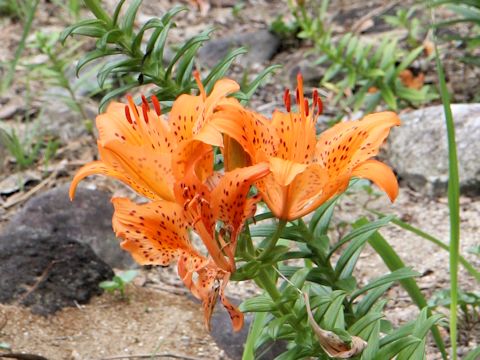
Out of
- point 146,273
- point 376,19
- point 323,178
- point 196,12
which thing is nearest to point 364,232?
point 323,178

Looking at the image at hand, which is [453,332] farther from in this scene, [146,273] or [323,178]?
[146,273]

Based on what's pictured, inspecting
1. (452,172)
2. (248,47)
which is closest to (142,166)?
(452,172)

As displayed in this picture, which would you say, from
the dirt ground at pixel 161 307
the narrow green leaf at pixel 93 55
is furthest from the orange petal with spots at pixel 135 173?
the dirt ground at pixel 161 307

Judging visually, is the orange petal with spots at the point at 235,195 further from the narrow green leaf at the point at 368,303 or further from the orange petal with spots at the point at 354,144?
the narrow green leaf at the point at 368,303

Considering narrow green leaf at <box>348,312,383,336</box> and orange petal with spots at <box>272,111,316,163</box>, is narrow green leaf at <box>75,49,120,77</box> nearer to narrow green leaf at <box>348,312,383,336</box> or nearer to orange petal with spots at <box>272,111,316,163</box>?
orange petal with spots at <box>272,111,316,163</box>

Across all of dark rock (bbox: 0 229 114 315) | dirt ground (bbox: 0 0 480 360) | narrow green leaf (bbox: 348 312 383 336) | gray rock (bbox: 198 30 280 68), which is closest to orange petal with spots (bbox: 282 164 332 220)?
narrow green leaf (bbox: 348 312 383 336)

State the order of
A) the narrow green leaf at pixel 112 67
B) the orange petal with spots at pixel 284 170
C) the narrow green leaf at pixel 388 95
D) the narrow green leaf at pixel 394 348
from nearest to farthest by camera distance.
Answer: the orange petal with spots at pixel 284 170 < the narrow green leaf at pixel 394 348 < the narrow green leaf at pixel 112 67 < the narrow green leaf at pixel 388 95
